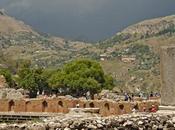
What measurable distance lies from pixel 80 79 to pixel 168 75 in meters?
64.8

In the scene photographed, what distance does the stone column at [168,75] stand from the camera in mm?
16688

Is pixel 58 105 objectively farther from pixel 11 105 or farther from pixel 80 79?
pixel 80 79

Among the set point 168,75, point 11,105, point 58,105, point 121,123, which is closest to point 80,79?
point 58,105

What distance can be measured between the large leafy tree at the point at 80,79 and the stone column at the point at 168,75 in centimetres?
6142

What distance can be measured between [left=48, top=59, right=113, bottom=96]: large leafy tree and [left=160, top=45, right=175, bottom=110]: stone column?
61.4 meters

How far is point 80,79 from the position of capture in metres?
81.6

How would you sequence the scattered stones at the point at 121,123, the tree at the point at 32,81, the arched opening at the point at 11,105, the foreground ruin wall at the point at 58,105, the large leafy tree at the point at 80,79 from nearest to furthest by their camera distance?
the scattered stones at the point at 121,123 < the foreground ruin wall at the point at 58,105 < the arched opening at the point at 11,105 < the large leafy tree at the point at 80,79 < the tree at the point at 32,81

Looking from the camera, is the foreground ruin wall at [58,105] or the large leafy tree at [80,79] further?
the large leafy tree at [80,79]

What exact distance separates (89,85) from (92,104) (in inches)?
1506

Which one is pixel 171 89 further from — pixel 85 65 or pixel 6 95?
pixel 85 65

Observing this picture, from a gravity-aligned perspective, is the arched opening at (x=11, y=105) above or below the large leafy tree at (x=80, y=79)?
below

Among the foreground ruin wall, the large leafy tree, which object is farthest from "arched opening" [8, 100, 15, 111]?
the large leafy tree

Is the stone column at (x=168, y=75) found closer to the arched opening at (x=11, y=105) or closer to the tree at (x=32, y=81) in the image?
the arched opening at (x=11, y=105)

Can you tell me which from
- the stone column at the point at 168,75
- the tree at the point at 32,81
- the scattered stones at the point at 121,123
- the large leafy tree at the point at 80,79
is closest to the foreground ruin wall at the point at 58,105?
the stone column at the point at 168,75
